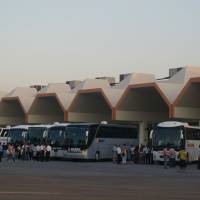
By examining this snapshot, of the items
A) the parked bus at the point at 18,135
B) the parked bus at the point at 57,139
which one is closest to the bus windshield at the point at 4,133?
the parked bus at the point at 18,135

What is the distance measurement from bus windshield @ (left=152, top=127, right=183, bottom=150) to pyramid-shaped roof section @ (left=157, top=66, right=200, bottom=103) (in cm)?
774

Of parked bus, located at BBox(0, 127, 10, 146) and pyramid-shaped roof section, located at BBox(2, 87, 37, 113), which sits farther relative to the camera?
pyramid-shaped roof section, located at BBox(2, 87, 37, 113)

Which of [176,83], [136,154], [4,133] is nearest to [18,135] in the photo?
[4,133]

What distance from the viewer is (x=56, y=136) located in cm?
4766

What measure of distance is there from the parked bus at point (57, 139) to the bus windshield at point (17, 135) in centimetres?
373

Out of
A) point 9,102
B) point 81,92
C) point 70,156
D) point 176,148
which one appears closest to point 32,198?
point 176,148

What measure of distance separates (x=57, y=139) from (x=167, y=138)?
8.82 meters

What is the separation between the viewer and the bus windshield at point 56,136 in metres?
47.1

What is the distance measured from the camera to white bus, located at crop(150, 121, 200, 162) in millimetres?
41469

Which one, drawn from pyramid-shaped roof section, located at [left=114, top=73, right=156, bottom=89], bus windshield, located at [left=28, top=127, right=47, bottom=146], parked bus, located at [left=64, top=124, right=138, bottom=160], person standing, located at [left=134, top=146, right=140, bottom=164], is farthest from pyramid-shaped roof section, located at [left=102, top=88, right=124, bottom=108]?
person standing, located at [left=134, top=146, right=140, bottom=164]

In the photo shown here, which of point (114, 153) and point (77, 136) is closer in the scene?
point (114, 153)

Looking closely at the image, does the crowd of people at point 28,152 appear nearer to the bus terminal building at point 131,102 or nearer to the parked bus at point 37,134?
the parked bus at point 37,134

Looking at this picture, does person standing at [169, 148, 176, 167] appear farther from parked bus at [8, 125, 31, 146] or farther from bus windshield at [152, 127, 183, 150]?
parked bus at [8, 125, 31, 146]

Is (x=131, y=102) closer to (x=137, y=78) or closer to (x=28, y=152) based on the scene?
(x=137, y=78)
